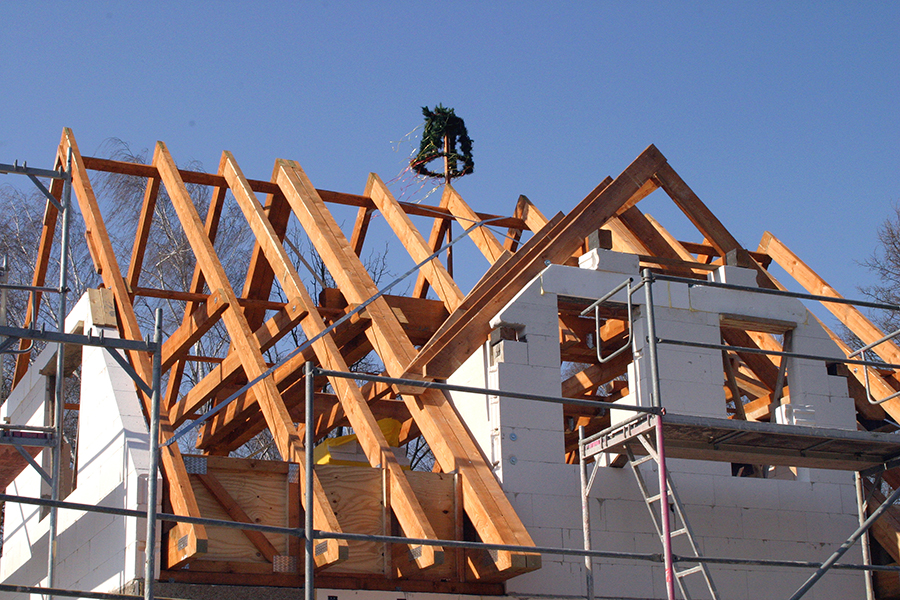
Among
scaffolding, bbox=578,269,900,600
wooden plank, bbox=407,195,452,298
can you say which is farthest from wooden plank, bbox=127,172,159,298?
scaffolding, bbox=578,269,900,600

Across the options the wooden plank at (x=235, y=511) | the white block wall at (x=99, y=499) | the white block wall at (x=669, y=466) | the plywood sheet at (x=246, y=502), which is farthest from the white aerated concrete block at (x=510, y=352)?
the white block wall at (x=99, y=499)

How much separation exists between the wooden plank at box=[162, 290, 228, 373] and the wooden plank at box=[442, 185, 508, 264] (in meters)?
3.65

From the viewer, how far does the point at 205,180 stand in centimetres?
1167

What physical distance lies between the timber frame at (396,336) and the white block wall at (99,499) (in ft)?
0.78

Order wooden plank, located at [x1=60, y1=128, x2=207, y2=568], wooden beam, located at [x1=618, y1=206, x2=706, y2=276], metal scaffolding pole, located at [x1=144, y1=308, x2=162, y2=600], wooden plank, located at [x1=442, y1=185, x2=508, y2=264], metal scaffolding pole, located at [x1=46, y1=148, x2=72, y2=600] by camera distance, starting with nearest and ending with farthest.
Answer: metal scaffolding pole, located at [x1=144, y1=308, x2=162, y2=600] < wooden plank, located at [x1=60, y1=128, x2=207, y2=568] < metal scaffolding pole, located at [x1=46, y1=148, x2=72, y2=600] < wooden beam, located at [x1=618, y1=206, x2=706, y2=276] < wooden plank, located at [x1=442, y1=185, x2=508, y2=264]

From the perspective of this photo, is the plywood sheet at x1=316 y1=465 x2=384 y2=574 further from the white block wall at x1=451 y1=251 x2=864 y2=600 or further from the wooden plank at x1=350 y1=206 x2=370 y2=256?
the wooden plank at x1=350 y1=206 x2=370 y2=256

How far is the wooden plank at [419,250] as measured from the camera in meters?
10.9

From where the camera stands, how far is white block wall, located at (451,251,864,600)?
8.12 meters

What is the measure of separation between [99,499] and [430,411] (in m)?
2.60

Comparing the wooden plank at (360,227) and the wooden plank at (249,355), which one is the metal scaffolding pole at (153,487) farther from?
the wooden plank at (360,227)

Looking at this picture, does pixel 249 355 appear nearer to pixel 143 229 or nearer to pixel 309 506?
pixel 309 506

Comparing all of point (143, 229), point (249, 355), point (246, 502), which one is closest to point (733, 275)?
point (249, 355)

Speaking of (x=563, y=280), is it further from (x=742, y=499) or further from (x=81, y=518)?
(x=81, y=518)

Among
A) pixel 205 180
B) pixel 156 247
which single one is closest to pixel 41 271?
pixel 205 180
